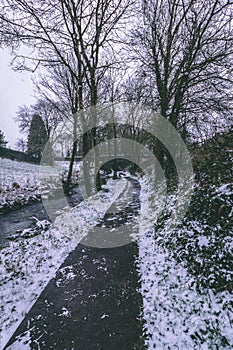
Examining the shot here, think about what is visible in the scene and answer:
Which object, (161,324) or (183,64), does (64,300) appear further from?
(183,64)

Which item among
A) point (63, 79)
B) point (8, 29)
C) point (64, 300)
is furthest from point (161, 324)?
point (63, 79)

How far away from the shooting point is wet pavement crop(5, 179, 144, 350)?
2.67 metres

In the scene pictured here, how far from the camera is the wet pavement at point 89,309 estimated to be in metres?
2.67

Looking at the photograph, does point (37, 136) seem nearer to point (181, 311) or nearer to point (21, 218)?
point (21, 218)

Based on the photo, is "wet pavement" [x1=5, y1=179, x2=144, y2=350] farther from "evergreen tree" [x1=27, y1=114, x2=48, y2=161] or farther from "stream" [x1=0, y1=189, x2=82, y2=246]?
"evergreen tree" [x1=27, y1=114, x2=48, y2=161]

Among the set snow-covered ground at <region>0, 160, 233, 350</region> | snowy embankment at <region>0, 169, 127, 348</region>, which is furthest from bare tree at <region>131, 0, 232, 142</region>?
snowy embankment at <region>0, 169, 127, 348</region>

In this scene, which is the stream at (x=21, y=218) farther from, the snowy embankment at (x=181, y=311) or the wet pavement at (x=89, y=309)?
the snowy embankment at (x=181, y=311)

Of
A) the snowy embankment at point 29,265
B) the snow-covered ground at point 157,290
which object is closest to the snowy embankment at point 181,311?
the snow-covered ground at point 157,290

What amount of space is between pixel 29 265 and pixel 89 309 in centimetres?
195

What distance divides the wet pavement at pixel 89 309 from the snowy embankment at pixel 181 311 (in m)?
0.21

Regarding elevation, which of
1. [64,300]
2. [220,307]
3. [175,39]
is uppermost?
[175,39]

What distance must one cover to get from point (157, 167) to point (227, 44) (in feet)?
22.9

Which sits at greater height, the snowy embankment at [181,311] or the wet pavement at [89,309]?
the snowy embankment at [181,311]

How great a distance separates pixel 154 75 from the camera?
11195mm
